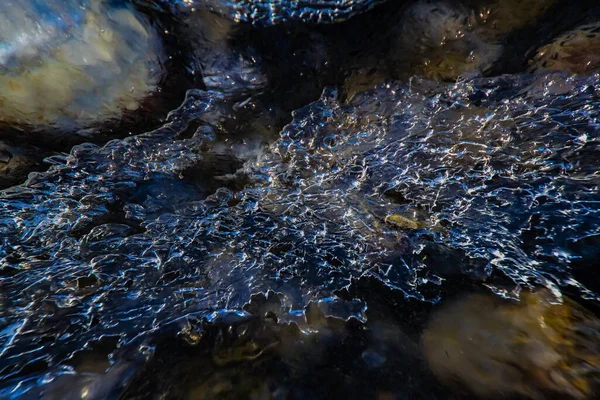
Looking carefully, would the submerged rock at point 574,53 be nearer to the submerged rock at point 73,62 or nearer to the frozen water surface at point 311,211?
the frozen water surface at point 311,211

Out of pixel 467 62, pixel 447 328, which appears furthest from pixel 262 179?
pixel 467 62

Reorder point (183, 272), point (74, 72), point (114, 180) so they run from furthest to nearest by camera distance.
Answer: point (114, 180), point (74, 72), point (183, 272)

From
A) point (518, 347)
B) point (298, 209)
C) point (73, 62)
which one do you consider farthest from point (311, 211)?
point (73, 62)

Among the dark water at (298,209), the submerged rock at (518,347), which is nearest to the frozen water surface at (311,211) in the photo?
the dark water at (298,209)

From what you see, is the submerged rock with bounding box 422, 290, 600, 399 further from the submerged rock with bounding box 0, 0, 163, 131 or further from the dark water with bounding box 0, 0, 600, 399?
the submerged rock with bounding box 0, 0, 163, 131

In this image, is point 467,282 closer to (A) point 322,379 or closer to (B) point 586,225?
(B) point 586,225

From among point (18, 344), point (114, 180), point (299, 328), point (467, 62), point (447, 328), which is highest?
point (114, 180)
